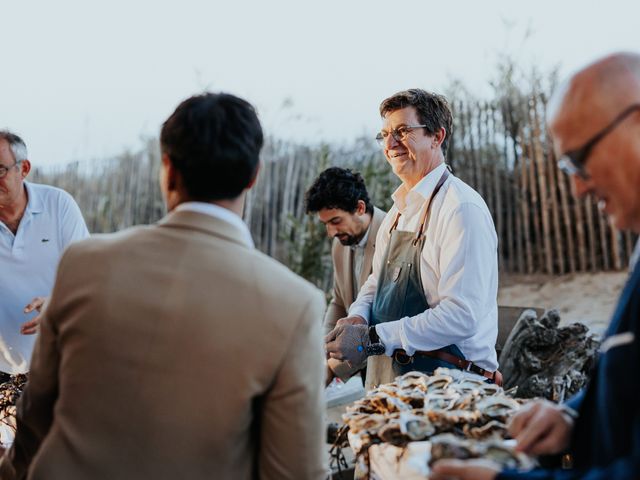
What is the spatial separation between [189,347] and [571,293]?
819cm

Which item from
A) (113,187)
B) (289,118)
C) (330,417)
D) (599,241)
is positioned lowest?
(330,417)

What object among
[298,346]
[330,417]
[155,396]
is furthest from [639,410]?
[330,417]

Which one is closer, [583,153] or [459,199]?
[583,153]

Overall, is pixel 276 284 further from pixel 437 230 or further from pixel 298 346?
pixel 437 230

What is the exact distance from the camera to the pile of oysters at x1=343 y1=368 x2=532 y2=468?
1.45 m

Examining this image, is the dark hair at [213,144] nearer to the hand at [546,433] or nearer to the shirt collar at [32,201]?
the hand at [546,433]

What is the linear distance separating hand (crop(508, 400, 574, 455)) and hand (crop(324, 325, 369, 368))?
107cm

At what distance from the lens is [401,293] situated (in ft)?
8.66

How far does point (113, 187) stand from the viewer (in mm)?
10117

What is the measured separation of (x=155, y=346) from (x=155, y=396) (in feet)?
0.36

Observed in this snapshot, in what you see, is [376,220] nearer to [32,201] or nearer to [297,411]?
[32,201]

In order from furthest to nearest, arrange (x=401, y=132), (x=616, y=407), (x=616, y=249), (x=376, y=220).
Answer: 1. (x=616, y=249)
2. (x=376, y=220)
3. (x=401, y=132)
4. (x=616, y=407)

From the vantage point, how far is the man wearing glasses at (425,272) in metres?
2.40

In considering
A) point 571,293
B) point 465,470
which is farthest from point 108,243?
point 571,293
